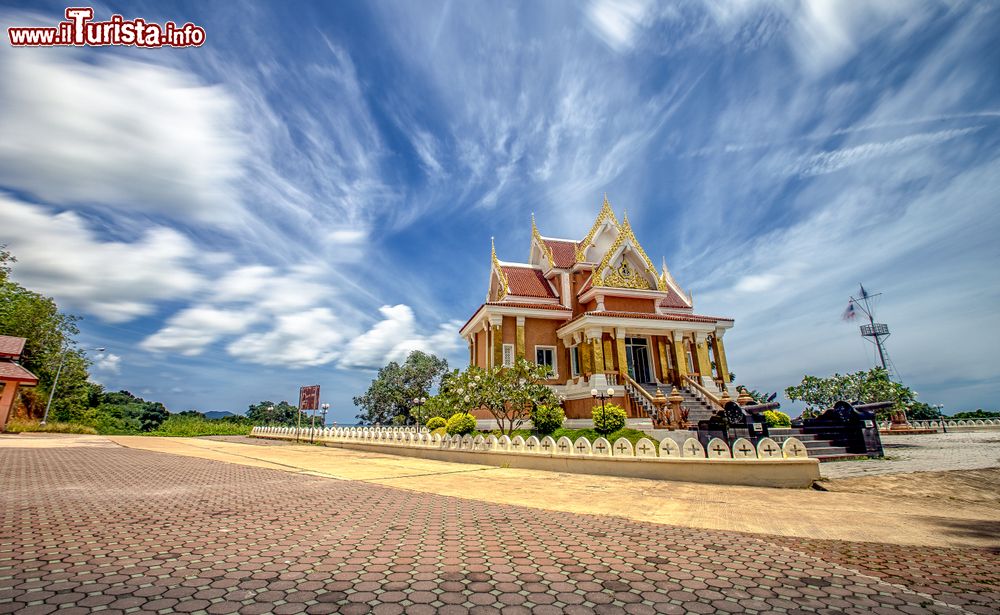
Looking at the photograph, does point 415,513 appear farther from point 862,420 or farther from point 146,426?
point 146,426

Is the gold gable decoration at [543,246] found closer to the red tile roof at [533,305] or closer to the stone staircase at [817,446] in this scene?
the red tile roof at [533,305]

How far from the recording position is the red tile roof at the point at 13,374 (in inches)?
981

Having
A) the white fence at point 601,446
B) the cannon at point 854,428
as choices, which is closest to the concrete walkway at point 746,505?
the white fence at point 601,446

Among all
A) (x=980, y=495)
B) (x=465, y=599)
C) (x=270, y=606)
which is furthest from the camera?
(x=980, y=495)

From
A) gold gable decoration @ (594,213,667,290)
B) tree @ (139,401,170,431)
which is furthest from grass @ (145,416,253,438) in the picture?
gold gable decoration @ (594,213,667,290)

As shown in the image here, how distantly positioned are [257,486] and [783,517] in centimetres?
870

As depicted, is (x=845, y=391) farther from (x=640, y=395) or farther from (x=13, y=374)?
(x=13, y=374)

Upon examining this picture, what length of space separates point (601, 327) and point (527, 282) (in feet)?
20.5

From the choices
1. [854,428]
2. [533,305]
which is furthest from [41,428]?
[854,428]

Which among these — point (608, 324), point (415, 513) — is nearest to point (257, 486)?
point (415, 513)

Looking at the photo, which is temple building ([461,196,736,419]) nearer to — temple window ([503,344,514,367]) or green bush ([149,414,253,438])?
temple window ([503,344,514,367])

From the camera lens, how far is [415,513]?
5648 millimetres

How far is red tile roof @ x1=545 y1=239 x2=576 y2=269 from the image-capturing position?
25797mm

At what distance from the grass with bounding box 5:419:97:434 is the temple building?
28.2 metres
